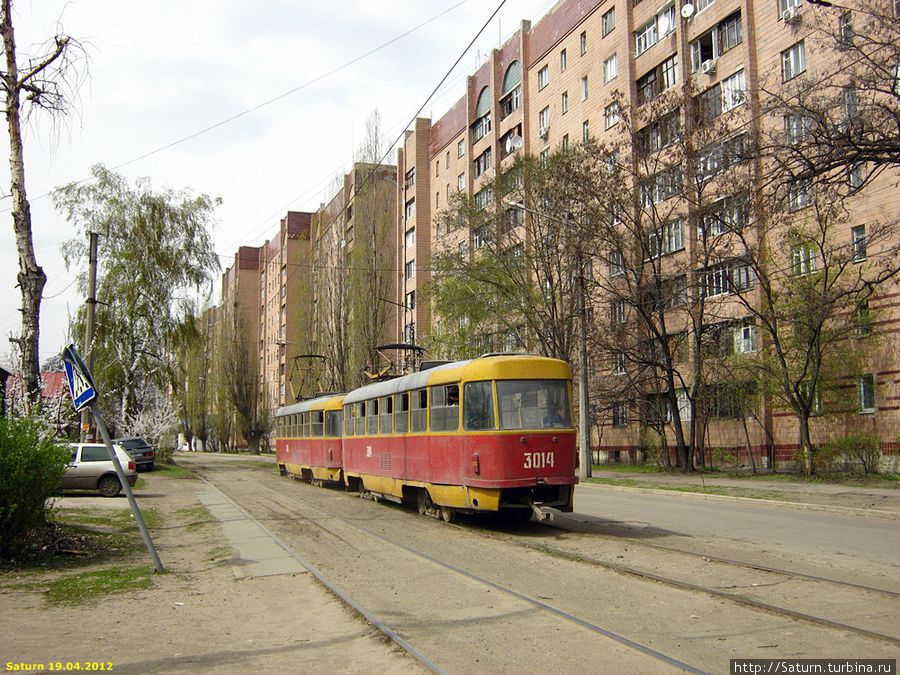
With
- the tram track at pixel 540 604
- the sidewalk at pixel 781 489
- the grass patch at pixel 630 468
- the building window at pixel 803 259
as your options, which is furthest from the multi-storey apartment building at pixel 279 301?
the tram track at pixel 540 604

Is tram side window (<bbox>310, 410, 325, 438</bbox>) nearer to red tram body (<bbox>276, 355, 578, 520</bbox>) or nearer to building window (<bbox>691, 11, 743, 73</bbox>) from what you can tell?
red tram body (<bbox>276, 355, 578, 520</bbox>)

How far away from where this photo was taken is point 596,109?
42.6 metres

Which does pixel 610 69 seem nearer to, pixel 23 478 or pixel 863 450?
pixel 863 450

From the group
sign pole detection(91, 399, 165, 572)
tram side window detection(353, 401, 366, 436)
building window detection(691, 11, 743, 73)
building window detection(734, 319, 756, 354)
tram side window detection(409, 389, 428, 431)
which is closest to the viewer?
sign pole detection(91, 399, 165, 572)

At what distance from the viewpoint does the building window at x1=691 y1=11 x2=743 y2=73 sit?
33188 millimetres

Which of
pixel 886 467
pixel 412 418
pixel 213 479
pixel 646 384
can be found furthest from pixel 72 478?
pixel 886 467

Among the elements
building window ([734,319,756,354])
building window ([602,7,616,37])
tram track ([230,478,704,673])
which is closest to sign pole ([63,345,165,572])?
tram track ([230,478,704,673])

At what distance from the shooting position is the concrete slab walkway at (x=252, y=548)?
10.1 meters

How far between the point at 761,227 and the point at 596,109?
1911 centimetres

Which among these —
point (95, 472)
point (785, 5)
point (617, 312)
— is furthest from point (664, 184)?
point (95, 472)

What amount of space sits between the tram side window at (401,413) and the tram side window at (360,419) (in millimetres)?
2854

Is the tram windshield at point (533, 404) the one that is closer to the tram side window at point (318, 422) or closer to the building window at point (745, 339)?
the tram side window at point (318, 422)

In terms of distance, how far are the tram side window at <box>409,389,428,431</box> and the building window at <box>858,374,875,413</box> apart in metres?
18.2

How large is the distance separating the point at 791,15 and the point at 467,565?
2825 centimetres
